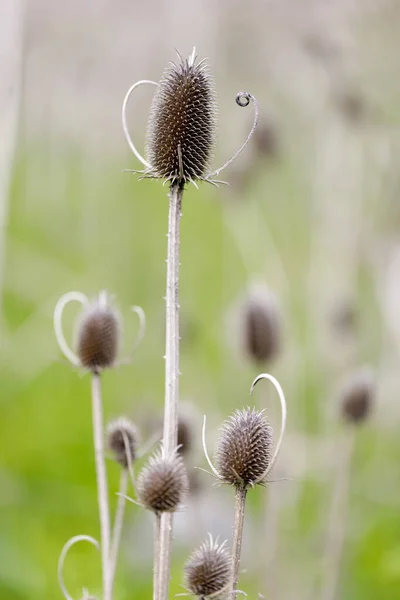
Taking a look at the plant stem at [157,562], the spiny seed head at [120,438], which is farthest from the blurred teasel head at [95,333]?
the plant stem at [157,562]

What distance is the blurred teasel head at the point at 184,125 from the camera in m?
1.26

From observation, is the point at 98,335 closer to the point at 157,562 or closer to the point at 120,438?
the point at 120,438

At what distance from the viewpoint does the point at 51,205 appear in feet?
26.7

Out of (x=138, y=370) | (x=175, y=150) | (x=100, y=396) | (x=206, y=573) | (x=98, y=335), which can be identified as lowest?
(x=138, y=370)

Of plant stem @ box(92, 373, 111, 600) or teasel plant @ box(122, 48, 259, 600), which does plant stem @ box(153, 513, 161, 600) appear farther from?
plant stem @ box(92, 373, 111, 600)

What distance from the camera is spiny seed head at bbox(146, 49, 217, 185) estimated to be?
1.27 meters

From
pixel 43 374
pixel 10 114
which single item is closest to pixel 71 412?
pixel 43 374

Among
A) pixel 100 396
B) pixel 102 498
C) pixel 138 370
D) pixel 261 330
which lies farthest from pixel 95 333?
pixel 138 370

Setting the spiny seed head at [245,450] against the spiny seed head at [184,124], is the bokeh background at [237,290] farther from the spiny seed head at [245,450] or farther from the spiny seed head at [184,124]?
the spiny seed head at [184,124]

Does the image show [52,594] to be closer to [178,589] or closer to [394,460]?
[178,589]

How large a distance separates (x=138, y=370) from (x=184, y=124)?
4526 millimetres

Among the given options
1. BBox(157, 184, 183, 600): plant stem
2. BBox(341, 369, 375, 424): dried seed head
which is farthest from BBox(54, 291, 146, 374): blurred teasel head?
BBox(341, 369, 375, 424): dried seed head

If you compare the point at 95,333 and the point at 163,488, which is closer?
the point at 163,488

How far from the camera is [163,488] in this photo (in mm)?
1145
